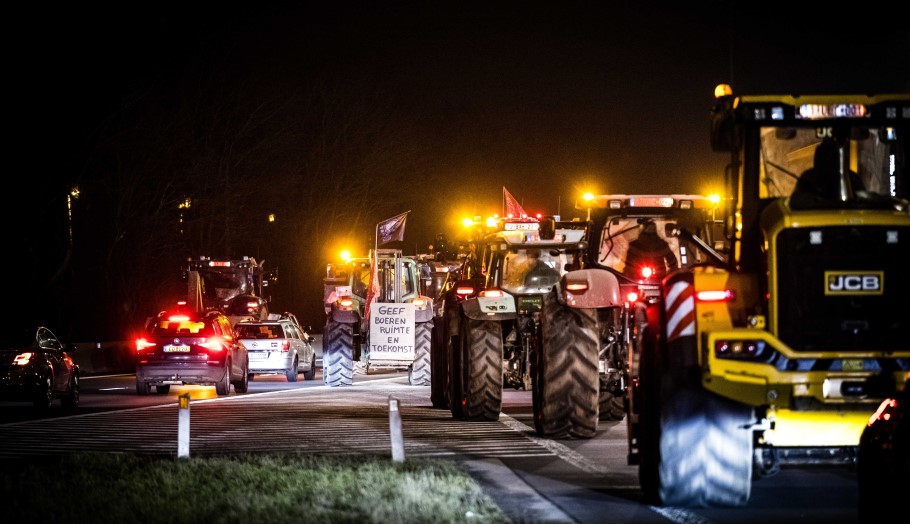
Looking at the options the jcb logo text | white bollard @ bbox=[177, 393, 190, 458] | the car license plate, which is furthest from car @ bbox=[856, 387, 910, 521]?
white bollard @ bbox=[177, 393, 190, 458]

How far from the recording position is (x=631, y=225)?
17875mm

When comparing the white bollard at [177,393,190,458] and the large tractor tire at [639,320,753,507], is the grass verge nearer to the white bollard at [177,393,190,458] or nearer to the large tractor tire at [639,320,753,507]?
the white bollard at [177,393,190,458]

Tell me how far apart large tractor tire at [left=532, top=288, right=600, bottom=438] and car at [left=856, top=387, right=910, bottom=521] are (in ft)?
26.3

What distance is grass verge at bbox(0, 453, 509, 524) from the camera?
35.5ft

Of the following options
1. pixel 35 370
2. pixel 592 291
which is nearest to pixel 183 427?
pixel 592 291

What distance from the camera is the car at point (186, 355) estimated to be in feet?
94.1

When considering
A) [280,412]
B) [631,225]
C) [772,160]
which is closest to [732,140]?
[772,160]

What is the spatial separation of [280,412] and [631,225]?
25.3ft

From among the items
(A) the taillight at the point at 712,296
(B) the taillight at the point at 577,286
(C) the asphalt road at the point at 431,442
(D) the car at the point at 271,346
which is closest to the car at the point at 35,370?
→ (C) the asphalt road at the point at 431,442

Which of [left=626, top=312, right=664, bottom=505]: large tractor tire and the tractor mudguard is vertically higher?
the tractor mudguard

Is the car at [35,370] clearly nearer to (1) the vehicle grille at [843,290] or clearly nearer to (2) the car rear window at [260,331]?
(2) the car rear window at [260,331]

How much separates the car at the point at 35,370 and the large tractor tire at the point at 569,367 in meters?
11.2

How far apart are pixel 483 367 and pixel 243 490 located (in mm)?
8202

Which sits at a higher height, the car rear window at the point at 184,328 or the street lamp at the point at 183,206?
the street lamp at the point at 183,206
